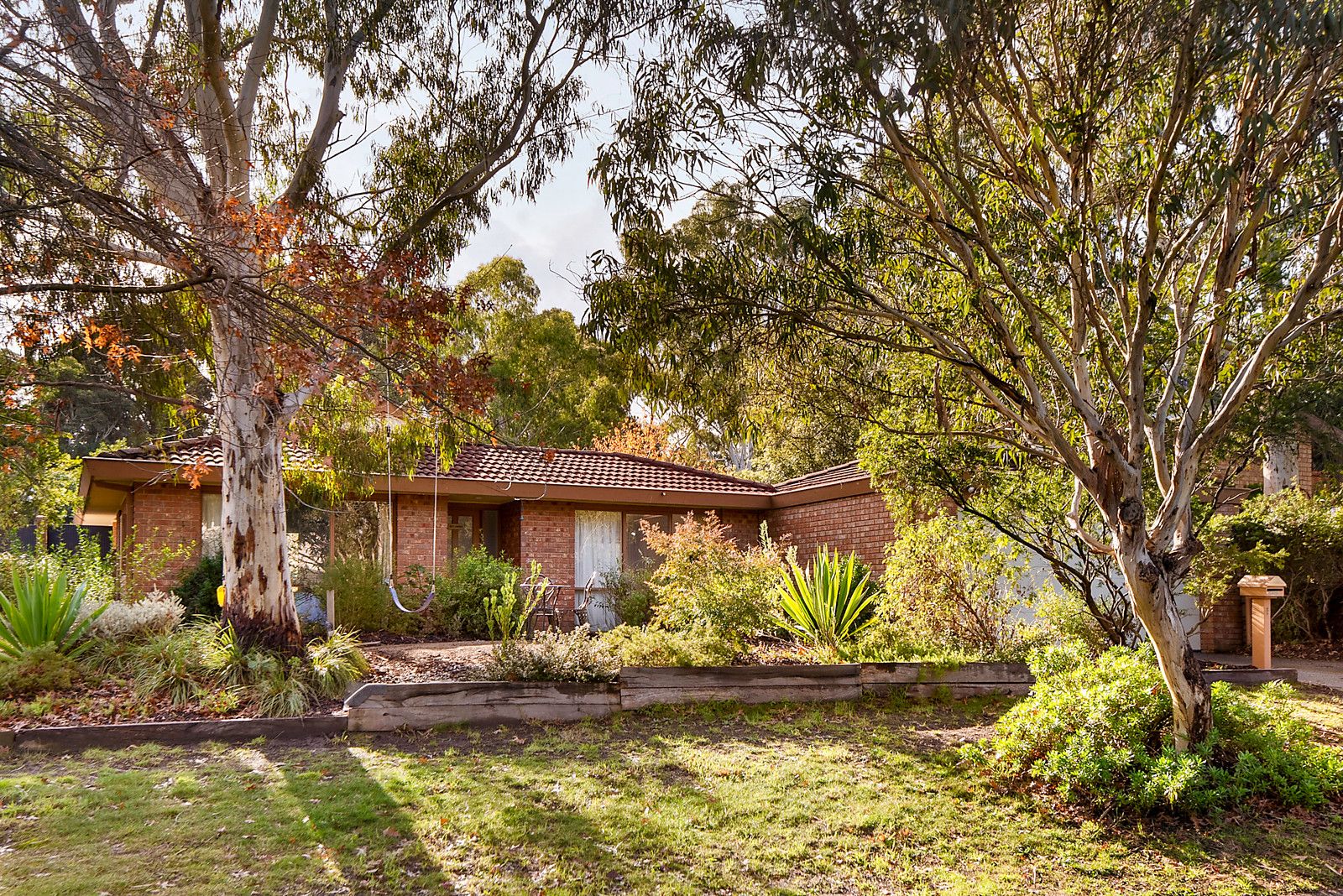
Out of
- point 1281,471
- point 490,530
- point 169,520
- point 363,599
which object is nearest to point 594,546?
point 490,530

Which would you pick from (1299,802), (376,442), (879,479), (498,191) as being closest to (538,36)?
(498,191)

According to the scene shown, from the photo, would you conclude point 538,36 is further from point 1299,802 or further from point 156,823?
point 1299,802

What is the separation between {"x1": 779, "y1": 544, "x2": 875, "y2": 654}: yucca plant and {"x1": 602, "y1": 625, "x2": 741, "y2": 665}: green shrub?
929 mm

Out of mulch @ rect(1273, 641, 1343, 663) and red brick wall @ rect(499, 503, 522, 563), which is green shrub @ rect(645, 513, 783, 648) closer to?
red brick wall @ rect(499, 503, 522, 563)

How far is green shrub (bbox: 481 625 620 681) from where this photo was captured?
811 cm

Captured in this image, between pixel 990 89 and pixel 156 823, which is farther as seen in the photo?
pixel 990 89

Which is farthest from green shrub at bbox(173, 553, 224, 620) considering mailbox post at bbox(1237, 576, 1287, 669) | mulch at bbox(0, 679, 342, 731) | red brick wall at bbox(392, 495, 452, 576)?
mailbox post at bbox(1237, 576, 1287, 669)

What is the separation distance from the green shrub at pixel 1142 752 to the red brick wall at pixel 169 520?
1239 cm

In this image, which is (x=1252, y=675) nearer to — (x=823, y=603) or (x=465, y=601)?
(x=823, y=603)

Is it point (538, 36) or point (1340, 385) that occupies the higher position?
point (538, 36)

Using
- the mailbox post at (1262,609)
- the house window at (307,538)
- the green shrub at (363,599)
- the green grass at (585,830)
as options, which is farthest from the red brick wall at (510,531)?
the mailbox post at (1262,609)

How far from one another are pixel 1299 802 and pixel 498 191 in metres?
10.5

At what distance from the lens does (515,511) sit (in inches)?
645

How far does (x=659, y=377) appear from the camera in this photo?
23.2 feet
